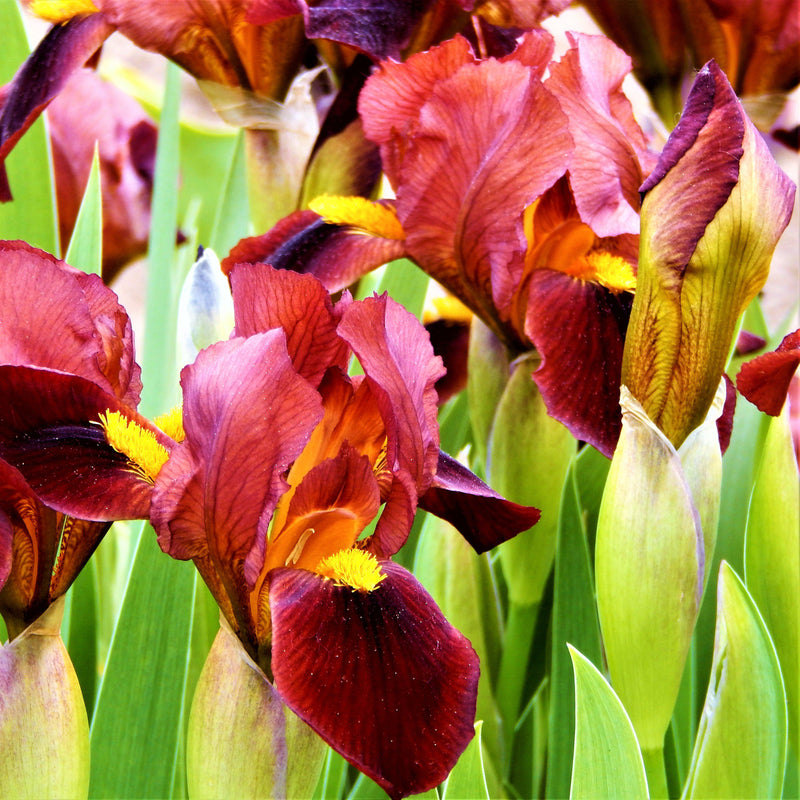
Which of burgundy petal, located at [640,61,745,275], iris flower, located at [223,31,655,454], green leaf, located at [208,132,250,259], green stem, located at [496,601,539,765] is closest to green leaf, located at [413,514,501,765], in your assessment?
green stem, located at [496,601,539,765]

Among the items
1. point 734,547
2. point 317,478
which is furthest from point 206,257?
point 734,547

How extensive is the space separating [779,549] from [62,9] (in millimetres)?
603

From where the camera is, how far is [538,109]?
0.51 metres

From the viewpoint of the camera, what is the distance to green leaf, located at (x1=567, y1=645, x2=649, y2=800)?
425mm

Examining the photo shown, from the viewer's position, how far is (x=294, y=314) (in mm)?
400

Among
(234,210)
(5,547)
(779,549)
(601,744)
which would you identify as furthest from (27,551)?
(234,210)

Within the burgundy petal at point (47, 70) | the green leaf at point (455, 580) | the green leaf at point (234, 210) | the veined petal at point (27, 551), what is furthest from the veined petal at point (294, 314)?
the green leaf at point (234, 210)

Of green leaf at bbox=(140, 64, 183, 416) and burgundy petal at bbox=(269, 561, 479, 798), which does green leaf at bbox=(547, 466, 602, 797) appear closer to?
burgundy petal at bbox=(269, 561, 479, 798)

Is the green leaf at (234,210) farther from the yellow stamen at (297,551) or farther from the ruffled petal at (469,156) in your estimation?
the yellow stamen at (297,551)

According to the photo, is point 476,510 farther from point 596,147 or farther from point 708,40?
point 708,40

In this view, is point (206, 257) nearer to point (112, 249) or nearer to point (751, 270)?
point (751, 270)

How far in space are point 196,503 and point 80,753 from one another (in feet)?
0.40

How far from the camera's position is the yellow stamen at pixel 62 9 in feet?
2.31

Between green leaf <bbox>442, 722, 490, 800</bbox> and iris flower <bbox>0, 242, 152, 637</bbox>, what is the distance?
0.20 m
